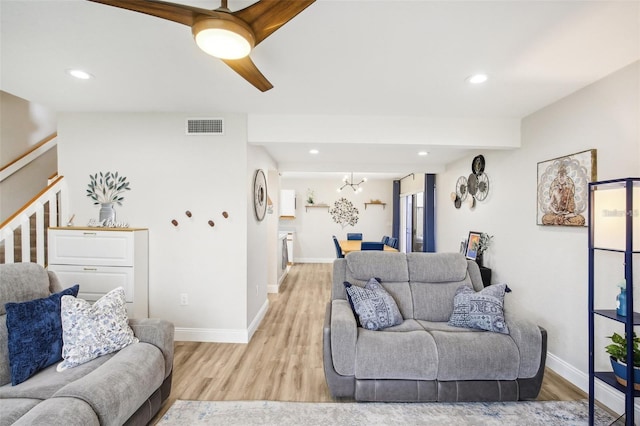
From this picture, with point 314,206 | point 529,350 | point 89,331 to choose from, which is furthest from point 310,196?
point 89,331

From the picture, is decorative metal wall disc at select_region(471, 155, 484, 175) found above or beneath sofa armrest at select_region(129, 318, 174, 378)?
above

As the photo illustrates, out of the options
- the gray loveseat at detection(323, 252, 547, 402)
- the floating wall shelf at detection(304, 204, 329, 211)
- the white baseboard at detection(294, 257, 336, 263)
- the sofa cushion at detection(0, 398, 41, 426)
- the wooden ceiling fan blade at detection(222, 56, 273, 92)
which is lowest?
the white baseboard at detection(294, 257, 336, 263)

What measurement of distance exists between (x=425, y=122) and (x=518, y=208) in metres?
1.38

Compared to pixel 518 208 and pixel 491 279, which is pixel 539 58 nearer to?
pixel 518 208

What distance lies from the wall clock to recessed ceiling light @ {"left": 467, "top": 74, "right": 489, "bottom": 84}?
2.40 m

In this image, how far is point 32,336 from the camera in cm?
169

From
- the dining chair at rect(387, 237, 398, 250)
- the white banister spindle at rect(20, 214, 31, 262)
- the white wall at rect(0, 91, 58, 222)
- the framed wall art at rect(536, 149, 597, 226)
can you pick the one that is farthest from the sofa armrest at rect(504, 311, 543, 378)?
the white wall at rect(0, 91, 58, 222)

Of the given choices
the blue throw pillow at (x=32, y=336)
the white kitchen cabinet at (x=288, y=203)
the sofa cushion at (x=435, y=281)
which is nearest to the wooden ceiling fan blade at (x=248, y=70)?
the blue throw pillow at (x=32, y=336)

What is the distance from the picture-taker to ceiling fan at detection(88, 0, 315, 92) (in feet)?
3.86

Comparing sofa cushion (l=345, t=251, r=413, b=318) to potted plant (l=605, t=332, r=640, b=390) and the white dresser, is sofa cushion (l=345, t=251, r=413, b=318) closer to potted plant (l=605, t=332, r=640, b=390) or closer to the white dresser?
potted plant (l=605, t=332, r=640, b=390)

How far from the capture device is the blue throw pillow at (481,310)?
7.45 ft

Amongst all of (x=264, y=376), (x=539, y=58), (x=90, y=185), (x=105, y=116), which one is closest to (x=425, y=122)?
(x=539, y=58)

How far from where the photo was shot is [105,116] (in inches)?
126

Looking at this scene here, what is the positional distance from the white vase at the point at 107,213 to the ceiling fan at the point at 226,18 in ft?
8.09
